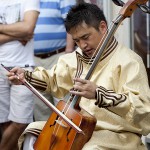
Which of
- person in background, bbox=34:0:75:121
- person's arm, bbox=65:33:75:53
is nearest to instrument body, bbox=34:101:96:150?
person's arm, bbox=65:33:75:53

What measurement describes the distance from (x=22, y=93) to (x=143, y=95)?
1.50 m

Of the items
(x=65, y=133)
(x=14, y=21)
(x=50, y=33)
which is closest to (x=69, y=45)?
(x=50, y=33)

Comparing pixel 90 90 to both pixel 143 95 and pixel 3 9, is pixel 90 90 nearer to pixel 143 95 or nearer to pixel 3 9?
pixel 143 95

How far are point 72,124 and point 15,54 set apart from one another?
5.09 feet

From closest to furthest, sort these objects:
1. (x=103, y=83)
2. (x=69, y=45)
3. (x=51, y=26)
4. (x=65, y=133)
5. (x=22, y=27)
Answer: (x=65, y=133), (x=103, y=83), (x=22, y=27), (x=69, y=45), (x=51, y=26)

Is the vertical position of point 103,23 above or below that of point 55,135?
above

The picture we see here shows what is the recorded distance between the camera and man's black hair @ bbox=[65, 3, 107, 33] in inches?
134

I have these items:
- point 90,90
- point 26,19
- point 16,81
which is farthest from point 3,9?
point 90,90

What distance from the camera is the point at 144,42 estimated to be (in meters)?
5.52

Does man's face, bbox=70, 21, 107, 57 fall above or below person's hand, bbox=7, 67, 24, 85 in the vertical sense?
above

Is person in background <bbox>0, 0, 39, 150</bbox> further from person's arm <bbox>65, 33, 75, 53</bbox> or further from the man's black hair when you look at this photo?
the man's black hair

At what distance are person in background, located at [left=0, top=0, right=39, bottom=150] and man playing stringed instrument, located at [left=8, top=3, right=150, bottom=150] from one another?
28.6 inches

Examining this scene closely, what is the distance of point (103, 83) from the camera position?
3.32 metres

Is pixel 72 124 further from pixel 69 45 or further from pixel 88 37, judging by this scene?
pixel 69 45
